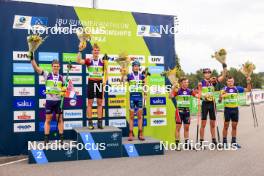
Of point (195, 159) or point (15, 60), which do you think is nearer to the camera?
point (195, 159)

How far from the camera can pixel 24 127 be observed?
8.70m

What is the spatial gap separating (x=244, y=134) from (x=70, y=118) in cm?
612

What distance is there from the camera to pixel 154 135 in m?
10.1

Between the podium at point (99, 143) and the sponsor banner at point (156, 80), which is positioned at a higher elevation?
the sponsor banner at point (156, 80)

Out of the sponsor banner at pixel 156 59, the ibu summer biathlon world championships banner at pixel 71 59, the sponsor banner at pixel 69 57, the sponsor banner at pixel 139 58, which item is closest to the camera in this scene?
the ibu summer biathlon world championships banner at pixel 71 59

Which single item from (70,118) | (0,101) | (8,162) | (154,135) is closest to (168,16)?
(154,135)

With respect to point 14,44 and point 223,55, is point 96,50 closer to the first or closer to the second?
point 14,44

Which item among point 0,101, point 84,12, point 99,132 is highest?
point 84,12

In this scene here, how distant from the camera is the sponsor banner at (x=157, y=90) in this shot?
398 inches

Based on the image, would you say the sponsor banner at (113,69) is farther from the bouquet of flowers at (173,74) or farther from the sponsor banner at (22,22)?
the sponsor banner at (22,22)

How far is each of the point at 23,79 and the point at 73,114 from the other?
1595 millimetres

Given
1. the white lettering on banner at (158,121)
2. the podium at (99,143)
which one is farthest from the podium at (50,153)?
the white lettering on banner at (158,121)

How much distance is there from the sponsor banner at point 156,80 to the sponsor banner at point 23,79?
3.35 m

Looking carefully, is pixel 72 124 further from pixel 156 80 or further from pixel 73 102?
pixel 156 80
